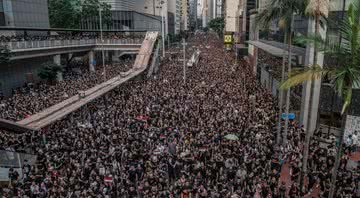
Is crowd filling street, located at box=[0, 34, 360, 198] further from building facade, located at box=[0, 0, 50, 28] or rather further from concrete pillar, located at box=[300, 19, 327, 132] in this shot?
building facade, located at box=[0, 0, 50, 28]

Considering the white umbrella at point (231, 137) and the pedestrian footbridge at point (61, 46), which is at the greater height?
the pedestrian footbridge at point (61, 46)

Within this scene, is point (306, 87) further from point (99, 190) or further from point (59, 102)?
point (59, 102)

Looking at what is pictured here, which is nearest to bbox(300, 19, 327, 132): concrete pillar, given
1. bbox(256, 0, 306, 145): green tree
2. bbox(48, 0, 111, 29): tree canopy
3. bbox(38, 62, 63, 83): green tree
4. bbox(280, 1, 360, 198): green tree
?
bbox(256, 0, 306, 145): green tree

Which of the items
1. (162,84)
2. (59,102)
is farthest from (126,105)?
(162,84)

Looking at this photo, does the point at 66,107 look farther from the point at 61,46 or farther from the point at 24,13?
the point at 24,13

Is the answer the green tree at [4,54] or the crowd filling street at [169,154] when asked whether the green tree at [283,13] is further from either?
the green tree at [4,54]

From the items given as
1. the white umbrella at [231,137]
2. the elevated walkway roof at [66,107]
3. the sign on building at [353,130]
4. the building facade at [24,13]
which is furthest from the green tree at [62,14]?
the sign on building at [353,130]

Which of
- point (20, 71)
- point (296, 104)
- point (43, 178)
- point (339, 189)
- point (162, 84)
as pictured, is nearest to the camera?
point (339, 189)

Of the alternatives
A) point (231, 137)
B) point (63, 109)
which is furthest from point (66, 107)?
point (231, 137)
